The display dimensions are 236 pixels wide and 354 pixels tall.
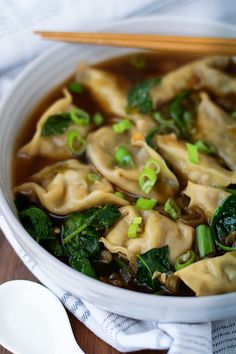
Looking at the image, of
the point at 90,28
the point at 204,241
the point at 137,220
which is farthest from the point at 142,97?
the point at 204,241

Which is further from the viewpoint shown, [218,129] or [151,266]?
[218,129]

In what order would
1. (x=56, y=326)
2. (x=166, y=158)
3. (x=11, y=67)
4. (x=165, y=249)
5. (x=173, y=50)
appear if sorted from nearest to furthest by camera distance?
(x=56, y=326) → (x=165, y=249) → (x=166, y=158) → (x=173, y=50) → (x=11, y=67)

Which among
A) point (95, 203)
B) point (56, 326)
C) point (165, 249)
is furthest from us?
point (95, 203)

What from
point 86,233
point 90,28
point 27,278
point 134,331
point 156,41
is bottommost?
point 134,331

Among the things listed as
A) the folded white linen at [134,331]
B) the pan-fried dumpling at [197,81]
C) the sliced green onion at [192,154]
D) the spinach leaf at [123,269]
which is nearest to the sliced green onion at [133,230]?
the spinach leaf at [123,269]

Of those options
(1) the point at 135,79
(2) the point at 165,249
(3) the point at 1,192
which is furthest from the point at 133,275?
(1) the point at 135,79

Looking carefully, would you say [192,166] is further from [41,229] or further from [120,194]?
[41,229]

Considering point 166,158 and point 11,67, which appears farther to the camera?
point 11,67

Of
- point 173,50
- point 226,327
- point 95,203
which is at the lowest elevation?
point 226,327

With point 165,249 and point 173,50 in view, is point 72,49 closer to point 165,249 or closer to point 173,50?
point 173,50
